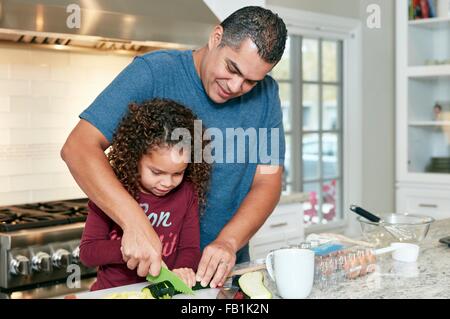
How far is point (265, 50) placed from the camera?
1432 millimetres

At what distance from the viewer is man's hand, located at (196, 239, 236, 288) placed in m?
1.35

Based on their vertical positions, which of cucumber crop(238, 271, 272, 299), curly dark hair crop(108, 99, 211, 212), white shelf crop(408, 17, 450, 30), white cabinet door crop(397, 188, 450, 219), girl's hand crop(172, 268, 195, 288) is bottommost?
white cabinet door crop(397, 188, 450, 219)

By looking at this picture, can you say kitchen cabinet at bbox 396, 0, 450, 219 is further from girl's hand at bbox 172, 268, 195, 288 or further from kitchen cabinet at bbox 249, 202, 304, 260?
girl's hand at bbox 172, 268, 195, 288

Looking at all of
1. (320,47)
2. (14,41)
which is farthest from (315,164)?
(14,41)

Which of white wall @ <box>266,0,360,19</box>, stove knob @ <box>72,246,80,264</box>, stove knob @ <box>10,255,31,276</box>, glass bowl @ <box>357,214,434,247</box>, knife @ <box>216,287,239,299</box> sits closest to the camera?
knife @ <box>216,287,239,299</box>

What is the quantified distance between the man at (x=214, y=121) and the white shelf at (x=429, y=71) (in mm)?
2709

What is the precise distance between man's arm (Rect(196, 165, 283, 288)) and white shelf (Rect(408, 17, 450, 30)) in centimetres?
292

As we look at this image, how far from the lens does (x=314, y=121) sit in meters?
4.27

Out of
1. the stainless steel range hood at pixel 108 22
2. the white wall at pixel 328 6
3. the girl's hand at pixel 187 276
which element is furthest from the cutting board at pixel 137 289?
the white wall at pixel 328 6

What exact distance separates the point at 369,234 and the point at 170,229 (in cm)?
60

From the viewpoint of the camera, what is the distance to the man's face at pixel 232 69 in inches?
56.4

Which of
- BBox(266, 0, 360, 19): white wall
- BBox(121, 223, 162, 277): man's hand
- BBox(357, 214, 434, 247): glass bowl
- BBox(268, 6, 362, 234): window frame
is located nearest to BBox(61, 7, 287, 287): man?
BBox(121, 223, 162, 277): man's hand

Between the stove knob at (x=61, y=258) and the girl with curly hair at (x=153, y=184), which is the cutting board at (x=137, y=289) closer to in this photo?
the girl with curly hair at (x=153, y=184)

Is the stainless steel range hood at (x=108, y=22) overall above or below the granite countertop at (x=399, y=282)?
above
